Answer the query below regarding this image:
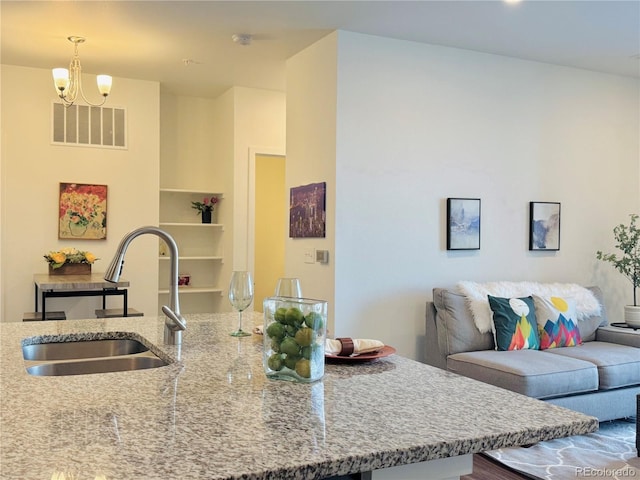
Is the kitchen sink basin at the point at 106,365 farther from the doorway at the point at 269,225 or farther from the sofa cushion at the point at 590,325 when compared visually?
the doorway at the point at 269,225

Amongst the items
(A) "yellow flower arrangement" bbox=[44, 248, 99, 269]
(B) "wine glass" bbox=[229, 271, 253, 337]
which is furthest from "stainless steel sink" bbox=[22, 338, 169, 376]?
(A) "yellow flower arrangement" bbox=[44, 248, 99, 269]

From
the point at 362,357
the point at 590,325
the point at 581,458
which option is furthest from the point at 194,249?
the point at 362,357

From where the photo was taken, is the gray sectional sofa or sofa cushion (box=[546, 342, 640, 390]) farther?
sofa cushion (box=[546, 342, 640, 390])

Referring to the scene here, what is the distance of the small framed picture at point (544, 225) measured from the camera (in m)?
4.88

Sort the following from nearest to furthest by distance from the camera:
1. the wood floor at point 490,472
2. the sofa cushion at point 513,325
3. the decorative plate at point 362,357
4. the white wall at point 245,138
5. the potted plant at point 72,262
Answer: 1. the decorative plate at point 362,357
2. the wood floor at point 490,472
3. the sofa cushion at point 513,325
4. the potted plant at point 72,262
5. the white wall at point 245,138

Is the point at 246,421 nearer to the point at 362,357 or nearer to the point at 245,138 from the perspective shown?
the point at 362,357

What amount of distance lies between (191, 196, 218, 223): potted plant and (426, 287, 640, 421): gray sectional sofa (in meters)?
3.01

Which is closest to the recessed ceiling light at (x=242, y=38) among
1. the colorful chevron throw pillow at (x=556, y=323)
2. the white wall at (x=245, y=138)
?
the white wall at (x=245, y=138)

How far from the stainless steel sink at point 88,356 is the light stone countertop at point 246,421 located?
0.19 meters

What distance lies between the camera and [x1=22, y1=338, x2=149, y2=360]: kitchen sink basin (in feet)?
6.47

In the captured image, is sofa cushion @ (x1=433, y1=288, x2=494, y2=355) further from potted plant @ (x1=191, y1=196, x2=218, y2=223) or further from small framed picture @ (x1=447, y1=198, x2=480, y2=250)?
potted plant @ (x1=191, y1=196, x2=218, y2=223)

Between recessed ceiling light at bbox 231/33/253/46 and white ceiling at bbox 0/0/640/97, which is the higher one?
white ceiling at bbox 0/0/640/97

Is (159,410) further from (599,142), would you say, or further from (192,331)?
(599,142)

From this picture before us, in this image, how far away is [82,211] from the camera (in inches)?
213
